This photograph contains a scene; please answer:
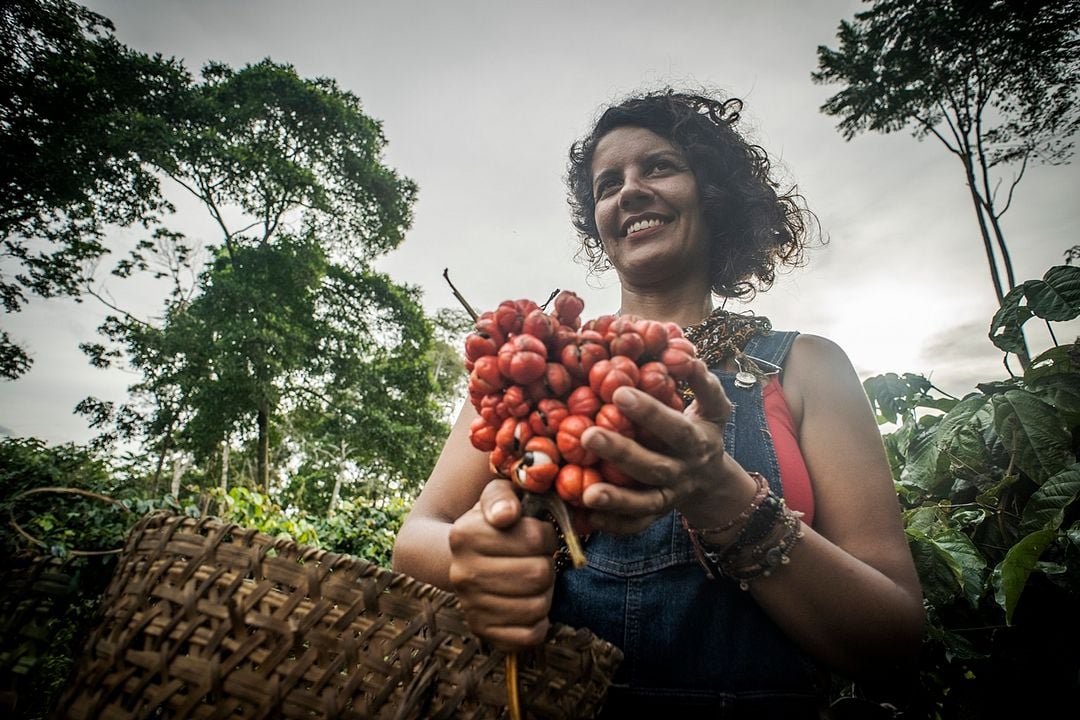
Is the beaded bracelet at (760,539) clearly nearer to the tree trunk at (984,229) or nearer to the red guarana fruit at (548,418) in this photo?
the red guarana fruit at (548,418)

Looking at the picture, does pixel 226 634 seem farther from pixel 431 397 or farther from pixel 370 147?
pixel 370 147

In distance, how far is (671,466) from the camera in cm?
77

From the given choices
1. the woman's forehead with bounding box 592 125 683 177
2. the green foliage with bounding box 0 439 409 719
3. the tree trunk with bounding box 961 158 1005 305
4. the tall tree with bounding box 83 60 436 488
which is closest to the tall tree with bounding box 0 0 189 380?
the tall tree with bounding box 83 60 436 488

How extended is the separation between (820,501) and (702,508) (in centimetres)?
60

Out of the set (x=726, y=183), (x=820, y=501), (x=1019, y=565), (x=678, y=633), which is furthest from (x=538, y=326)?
(x=1019, y=565)

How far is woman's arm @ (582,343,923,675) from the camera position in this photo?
2.49 ft

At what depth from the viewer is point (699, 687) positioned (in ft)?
3.91

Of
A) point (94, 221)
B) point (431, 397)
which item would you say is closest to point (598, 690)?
point (431, 397)

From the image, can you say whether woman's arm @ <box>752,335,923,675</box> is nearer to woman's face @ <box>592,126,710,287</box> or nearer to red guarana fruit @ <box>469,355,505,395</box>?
woman's face @ <box>592,126,710,287</box>

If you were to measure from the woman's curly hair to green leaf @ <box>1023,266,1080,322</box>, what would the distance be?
949 millimetres

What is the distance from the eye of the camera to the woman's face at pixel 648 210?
1649 mm

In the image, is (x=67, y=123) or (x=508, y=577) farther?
(x=67, y=123)

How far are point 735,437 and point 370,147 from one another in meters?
17.7

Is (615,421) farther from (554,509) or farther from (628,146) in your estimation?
(628,146)
